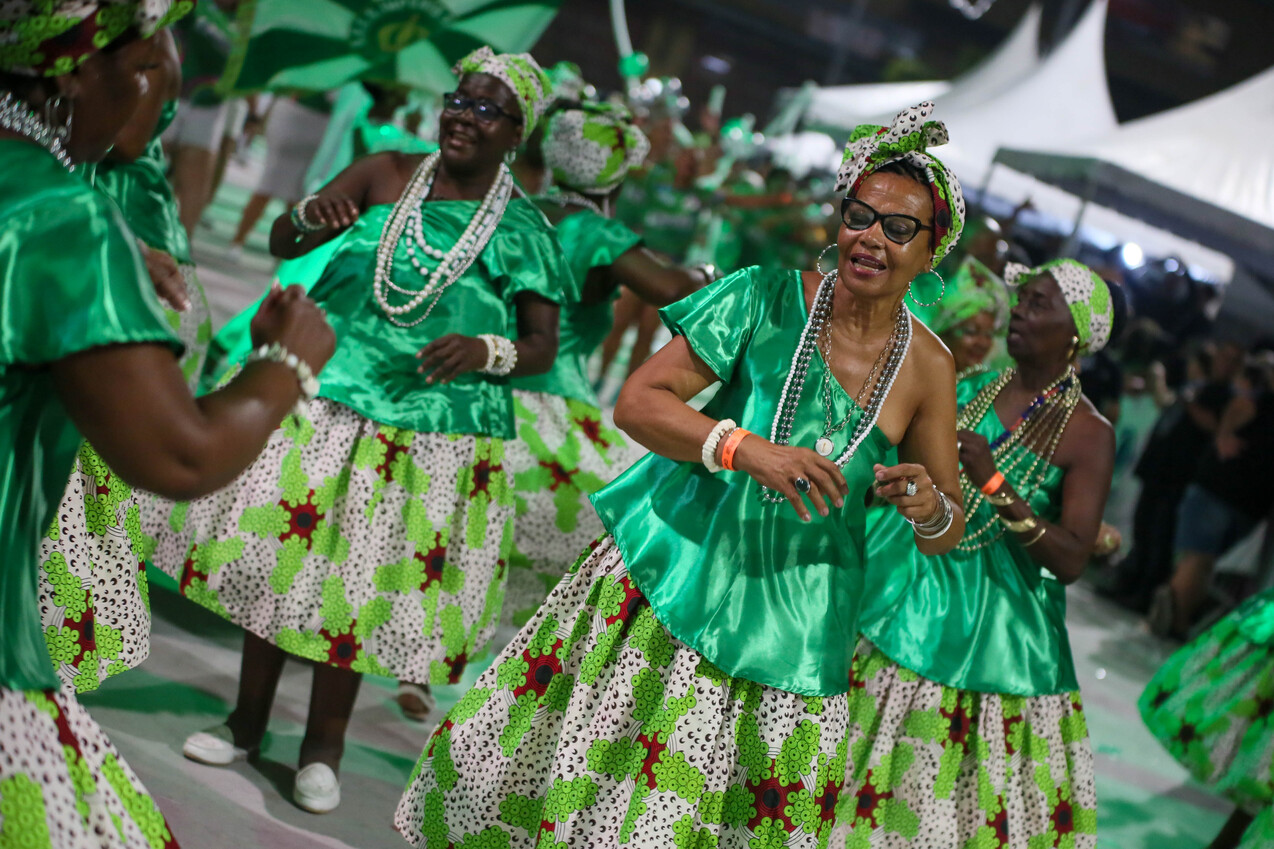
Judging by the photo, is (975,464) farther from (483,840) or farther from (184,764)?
(184,764)

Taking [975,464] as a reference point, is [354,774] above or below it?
below

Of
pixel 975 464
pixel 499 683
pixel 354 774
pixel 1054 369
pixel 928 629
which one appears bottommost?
pixel 354 774

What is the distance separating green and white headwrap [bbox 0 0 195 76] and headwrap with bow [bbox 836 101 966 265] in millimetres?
1556

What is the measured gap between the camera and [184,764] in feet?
11.5

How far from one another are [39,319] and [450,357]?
1.97 metres

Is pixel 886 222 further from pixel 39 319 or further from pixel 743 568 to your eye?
pixel 39 319

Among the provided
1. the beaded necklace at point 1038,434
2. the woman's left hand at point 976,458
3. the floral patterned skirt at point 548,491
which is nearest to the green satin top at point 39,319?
the woman's left hand at point 976,458

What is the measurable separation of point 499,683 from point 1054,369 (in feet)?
6.45

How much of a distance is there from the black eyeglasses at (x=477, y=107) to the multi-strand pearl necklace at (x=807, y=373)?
1295 mm

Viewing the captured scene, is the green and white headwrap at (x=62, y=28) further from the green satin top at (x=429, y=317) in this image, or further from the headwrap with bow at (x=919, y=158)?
the green satin top at (x=429, y=317)

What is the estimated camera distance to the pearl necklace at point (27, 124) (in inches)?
61.5

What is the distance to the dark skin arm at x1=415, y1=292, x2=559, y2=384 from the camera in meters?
3.42

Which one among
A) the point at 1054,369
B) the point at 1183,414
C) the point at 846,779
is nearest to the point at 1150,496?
the point at 1183,414

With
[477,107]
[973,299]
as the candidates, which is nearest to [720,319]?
[477,107]
